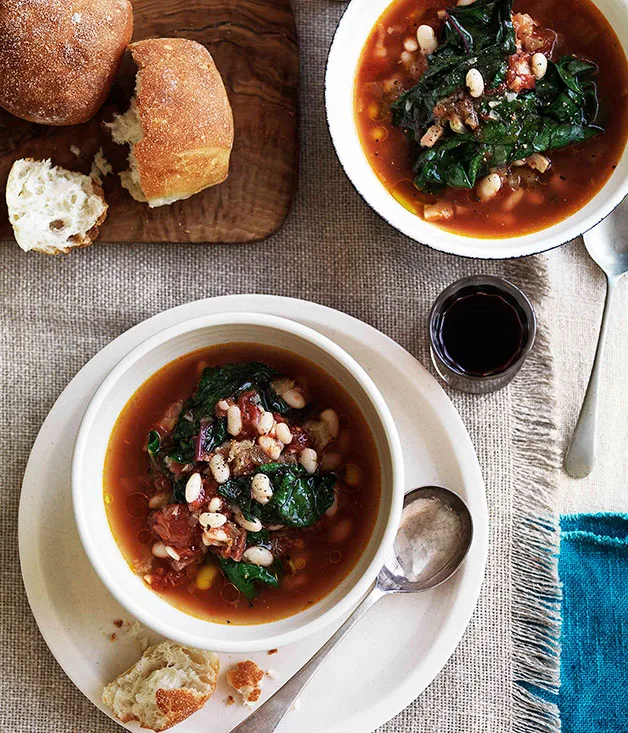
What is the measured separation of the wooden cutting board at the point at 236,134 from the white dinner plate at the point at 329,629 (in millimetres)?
316

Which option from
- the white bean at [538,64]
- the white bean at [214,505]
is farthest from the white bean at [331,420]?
the white bean at [538,64]

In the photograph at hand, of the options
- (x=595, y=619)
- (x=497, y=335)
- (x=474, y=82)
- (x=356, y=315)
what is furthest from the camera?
(x=595, y=619)

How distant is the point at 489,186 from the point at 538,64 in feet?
1.18

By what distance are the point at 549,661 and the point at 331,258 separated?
146 cm

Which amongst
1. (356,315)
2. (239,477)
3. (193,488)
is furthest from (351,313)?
(193,488)

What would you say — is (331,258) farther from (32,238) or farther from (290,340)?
(32,238)

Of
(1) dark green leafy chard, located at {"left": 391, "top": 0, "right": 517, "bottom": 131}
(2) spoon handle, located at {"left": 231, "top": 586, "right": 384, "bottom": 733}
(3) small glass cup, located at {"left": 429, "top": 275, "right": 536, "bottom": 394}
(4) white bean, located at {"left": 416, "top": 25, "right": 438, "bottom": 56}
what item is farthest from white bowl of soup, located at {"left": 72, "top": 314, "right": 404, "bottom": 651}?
(4) white bean, located at {"left": 416, "top": 25, "right": 438, "bottom": 56}

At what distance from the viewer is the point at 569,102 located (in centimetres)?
242

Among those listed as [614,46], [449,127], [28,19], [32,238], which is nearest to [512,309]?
[449,127]

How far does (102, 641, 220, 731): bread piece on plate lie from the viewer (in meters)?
2.37

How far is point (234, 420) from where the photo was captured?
2326 millimetres

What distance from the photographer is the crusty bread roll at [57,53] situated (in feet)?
7.95

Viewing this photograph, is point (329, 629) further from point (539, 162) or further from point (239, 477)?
point (539, 162)

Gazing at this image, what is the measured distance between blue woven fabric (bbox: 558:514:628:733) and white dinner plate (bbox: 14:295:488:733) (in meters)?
0.65
